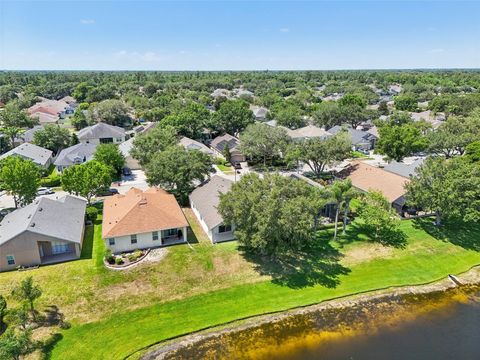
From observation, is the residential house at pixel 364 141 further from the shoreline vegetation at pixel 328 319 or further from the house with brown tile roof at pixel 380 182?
the shoreline vegetation at pixel 328 319

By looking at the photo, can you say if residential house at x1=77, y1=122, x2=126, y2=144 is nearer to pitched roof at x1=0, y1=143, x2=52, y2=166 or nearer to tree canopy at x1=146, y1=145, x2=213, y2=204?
pitched roof at x1=0, y1=143, x2=52, y2=166

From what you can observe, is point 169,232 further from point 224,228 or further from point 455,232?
point 455,232

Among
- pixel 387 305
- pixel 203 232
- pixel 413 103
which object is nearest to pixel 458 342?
pixel 387 305

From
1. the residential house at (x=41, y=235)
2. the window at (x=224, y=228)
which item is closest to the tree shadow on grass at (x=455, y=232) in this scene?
the window at (x=224, y=228)

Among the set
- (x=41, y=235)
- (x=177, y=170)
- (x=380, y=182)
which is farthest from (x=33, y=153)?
(x=380, y=182)

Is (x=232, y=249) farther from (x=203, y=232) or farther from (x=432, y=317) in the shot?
(x=432, y=317)
